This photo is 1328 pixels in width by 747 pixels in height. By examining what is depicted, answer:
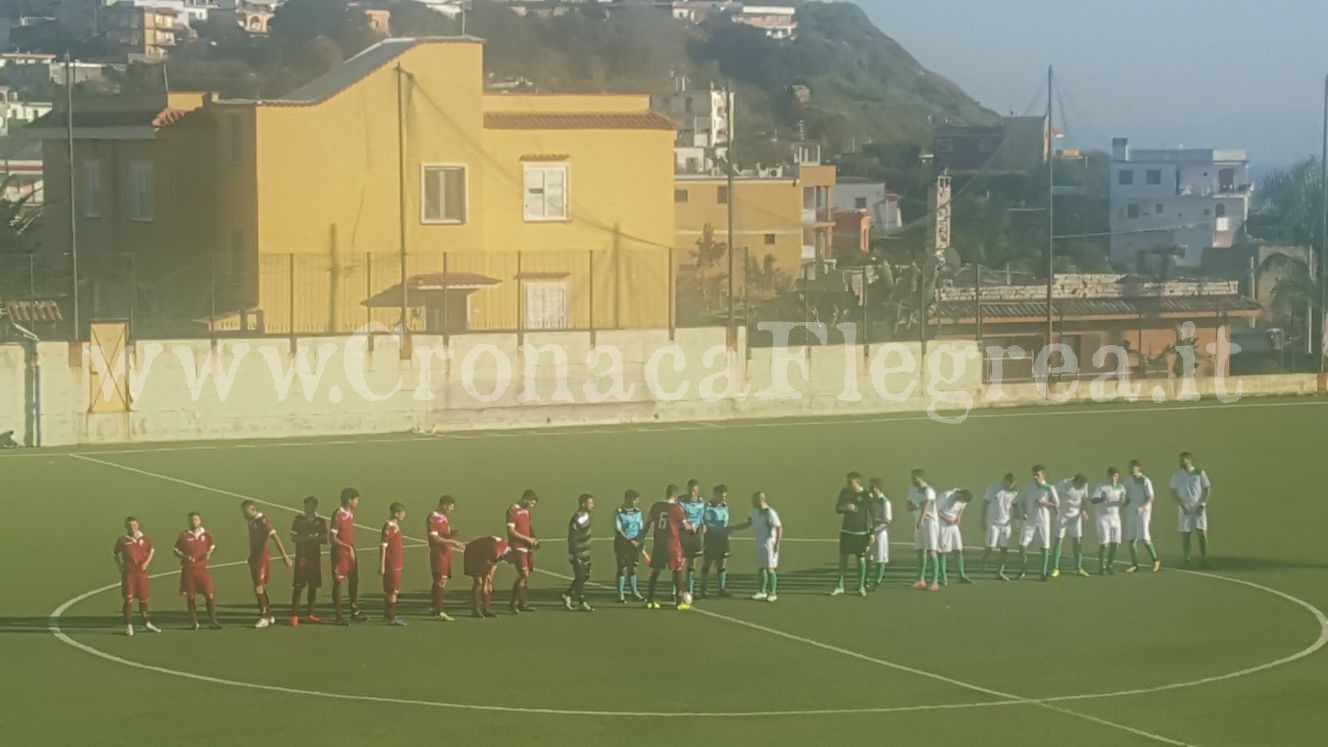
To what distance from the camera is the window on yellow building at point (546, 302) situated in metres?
52.1

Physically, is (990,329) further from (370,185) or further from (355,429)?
(355,429)

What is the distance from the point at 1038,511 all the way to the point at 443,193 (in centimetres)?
3009

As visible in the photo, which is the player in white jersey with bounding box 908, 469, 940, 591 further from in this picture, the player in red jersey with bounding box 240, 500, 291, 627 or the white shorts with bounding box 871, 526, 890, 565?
the player in red jersey with bounding box 240, 500, 291, 627

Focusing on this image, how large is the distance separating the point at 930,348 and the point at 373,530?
23671mm

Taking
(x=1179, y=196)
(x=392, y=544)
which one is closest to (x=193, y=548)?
(x=392, y=544)

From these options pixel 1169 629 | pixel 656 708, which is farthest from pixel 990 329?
pixel 656 708

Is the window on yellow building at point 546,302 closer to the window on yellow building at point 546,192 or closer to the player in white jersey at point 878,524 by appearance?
the window on yellow building at point 546,192

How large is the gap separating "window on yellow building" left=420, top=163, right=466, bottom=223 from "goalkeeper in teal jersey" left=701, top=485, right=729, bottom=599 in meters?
29.6

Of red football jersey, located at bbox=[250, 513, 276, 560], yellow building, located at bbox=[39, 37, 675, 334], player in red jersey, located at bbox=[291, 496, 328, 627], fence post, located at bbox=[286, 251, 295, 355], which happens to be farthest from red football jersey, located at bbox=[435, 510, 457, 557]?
yellow building, located at bbox=[39, 37, 675, 334]

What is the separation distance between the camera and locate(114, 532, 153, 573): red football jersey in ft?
67.3

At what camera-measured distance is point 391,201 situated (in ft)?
168

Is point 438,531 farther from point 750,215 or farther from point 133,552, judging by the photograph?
point 750,215

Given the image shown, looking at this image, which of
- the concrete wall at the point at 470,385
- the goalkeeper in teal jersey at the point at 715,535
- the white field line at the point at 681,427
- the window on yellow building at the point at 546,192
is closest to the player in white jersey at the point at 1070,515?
the goalkeeper in teal jersey at the point at 715,535

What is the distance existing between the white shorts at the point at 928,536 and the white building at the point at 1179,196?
309 feet
